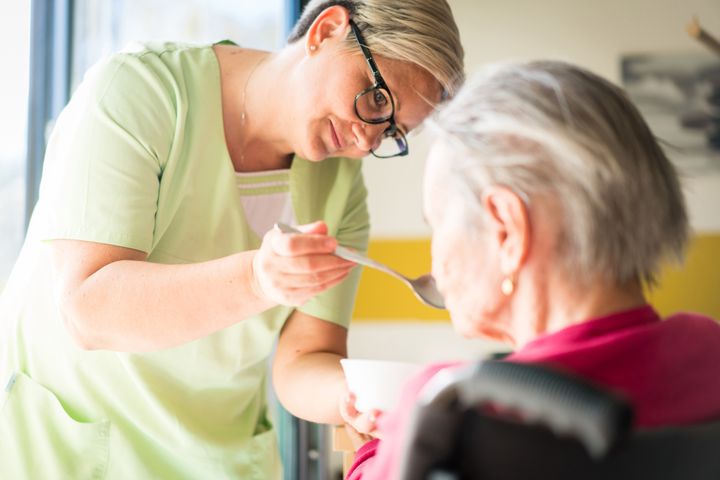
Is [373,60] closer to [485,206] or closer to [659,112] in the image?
[485,206]

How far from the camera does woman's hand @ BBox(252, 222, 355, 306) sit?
1.12 m

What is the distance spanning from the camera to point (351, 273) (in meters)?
1.75

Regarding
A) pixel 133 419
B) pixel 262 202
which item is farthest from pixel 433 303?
pixel 133 419

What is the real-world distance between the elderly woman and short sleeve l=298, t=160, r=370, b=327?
2.53 feet

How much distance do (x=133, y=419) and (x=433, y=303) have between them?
606 mm

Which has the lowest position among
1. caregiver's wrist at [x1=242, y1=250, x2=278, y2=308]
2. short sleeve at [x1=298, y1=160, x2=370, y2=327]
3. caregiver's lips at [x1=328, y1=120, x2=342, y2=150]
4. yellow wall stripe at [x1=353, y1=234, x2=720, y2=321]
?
yellow wall stripe at [x1=353, y1=234, x2=720, y2=321]

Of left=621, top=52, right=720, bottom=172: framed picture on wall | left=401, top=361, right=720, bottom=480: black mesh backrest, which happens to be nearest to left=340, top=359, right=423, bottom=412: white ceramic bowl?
left=401, top=361, right=720, bottom=480: black mesh backrest

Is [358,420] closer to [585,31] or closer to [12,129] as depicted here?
[12,129]

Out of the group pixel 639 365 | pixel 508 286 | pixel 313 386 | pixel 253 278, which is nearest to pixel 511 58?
pixel 313 386

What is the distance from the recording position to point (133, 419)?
4.97ft

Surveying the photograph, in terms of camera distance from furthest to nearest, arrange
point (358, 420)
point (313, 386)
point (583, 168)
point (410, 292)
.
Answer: point (410, 292)
point (313, 386)
point (358, 420)
point (583, 168)

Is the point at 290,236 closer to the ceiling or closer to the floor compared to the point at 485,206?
closer to the floor

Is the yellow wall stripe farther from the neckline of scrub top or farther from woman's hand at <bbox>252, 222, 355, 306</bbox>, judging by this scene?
woman's hand at <bbox>252, 222, 355, 306</bbox>

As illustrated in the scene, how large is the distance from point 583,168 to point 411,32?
59 cm
